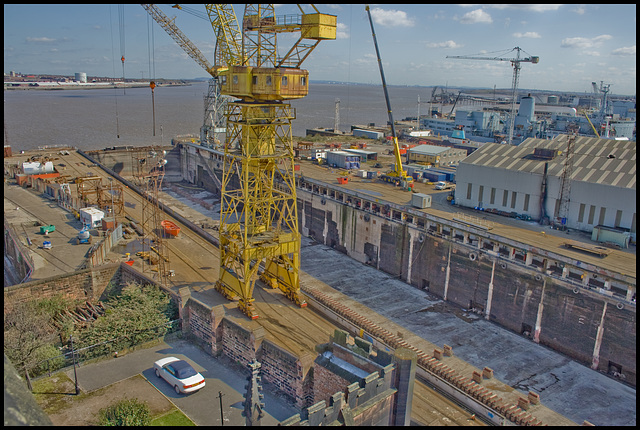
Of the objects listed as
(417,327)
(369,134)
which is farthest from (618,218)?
(369,134)

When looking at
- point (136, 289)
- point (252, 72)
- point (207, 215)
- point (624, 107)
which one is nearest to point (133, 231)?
point (136, 289)

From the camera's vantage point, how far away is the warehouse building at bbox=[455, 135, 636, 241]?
106 ft

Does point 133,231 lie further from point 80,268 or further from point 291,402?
point 291,402

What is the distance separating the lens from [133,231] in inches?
1391

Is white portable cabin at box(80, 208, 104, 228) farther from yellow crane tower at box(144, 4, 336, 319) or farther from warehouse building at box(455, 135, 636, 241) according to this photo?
warehouse building at box(455, 135, 636, 241)

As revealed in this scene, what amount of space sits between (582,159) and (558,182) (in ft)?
10.6

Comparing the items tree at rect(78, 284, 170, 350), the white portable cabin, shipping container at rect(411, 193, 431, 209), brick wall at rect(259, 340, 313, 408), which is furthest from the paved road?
shipping container at rect(411, 193, 431, 209)

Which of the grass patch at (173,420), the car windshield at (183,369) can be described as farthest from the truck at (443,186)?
the grass patch at (173,420)

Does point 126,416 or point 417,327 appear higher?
point 126,416

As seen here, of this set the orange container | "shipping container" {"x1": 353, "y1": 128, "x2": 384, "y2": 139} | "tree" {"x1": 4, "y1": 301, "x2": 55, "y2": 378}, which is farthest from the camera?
"shipping container" {"x1": 353, "y1": 128, "x2": 384, "y2": 139}

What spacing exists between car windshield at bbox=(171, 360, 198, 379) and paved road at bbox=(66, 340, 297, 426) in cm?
70

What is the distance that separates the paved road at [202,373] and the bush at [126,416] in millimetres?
2219

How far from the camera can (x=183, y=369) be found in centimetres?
1817

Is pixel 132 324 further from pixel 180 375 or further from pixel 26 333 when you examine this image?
pixel 180 375
